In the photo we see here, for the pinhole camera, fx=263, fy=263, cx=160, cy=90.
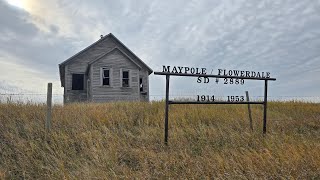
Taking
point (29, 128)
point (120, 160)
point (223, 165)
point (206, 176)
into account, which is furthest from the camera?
point (29, 128)

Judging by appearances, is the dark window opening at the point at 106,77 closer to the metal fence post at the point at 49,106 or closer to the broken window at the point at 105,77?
the broken window at the point at 105,77

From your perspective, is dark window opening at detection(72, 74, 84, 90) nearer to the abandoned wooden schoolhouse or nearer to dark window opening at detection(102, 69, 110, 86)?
the abandoned wooden schoolhouse

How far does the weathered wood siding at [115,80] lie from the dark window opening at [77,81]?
2.67m

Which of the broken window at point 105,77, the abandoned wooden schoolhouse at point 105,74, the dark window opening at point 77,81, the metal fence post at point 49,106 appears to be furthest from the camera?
the dark window opening at point 77,81

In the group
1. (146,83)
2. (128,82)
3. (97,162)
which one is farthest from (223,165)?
(146,83)

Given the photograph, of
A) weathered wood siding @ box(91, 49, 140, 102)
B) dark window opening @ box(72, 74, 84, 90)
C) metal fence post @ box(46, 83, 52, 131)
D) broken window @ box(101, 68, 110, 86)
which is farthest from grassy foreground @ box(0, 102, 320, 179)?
dark window opening @ box(72, 74, 84, 90)

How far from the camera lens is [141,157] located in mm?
5398

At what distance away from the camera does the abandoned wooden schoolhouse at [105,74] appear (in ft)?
68.1

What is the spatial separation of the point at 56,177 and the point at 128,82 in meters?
17.5

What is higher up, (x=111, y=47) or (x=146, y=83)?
(x=111, y=47)

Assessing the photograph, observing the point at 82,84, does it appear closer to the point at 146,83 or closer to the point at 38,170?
the point at 146,83

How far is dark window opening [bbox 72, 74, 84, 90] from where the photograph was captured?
22406 millimetres

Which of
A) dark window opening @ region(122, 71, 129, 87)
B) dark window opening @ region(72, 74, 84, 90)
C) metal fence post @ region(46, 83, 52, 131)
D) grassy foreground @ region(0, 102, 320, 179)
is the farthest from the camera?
dark window opening @ region(72, 74, 84, 90)

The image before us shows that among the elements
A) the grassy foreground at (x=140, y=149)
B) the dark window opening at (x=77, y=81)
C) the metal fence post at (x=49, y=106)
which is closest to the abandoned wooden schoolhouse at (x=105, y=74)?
the dark window opening at (x=77, y=81)
